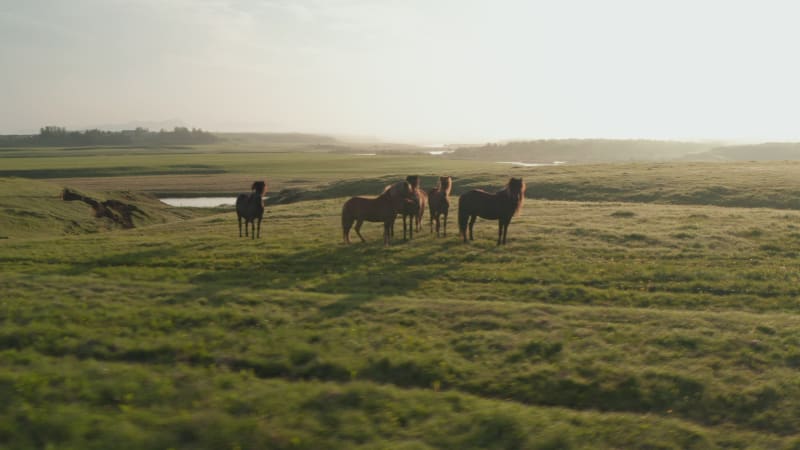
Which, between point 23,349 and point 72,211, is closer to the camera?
point 23,349

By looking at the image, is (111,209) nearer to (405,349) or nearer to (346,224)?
(346,224)

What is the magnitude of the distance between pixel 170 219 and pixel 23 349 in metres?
40.4

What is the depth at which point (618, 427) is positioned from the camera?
1042 cm

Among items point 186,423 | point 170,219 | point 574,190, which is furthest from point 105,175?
point 186,423

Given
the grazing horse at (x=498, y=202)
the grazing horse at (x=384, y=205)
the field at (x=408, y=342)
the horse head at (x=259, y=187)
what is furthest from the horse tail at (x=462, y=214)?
the horse head at (x=259, y=187)

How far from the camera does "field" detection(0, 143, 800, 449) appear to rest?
34.0ft

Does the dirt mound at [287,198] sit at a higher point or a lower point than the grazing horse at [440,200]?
lower

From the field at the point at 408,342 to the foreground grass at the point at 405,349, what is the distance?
2.2 inches

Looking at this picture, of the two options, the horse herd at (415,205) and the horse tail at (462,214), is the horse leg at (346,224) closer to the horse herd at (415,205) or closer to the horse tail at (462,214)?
A: the horse herd at (415,205)

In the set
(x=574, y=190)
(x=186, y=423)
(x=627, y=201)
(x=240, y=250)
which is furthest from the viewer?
(x=574, y=190)

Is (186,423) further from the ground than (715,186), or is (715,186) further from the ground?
(715,186)

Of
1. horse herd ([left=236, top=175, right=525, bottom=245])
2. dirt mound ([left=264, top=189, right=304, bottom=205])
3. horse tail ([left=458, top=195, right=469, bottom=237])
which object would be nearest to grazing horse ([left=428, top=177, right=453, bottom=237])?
horse herd ([left=236, top=175, right=525, bottom=245])

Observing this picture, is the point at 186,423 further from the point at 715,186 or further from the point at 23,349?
the point at 715,186

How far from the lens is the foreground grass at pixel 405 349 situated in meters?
10.3
